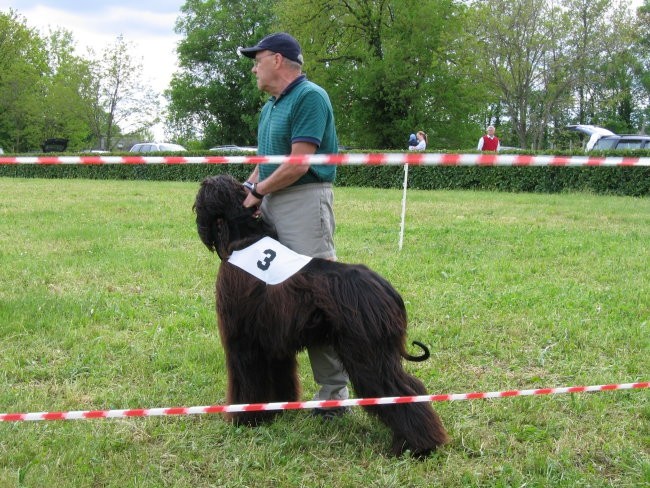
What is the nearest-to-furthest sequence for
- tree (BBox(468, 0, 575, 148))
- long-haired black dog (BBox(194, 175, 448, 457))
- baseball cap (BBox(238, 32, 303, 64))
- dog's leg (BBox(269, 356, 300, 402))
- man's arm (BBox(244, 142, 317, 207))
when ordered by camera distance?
long-haired black dog (BBox(194, 175, 448, 457))
man's arm (BBox(244, 142, 317, 207))
baseball cap (BBox(238, 32, 303, 64))
dog's leg (BBox(269, 356, 300, 402))
tree (BBox(468, 0, 575, 148))

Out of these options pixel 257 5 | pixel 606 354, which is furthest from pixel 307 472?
pixel 257 5

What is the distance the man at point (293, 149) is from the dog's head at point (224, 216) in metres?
0.07

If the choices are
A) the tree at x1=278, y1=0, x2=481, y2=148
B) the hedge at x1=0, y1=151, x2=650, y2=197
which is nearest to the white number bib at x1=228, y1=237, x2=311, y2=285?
the hedge at x1=0, y1=151, x2=650, y2=197

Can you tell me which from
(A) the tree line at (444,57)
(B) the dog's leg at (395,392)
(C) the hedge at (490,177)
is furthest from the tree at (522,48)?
(B) the dog's leg at (395,392)

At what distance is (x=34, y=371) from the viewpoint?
3.84m

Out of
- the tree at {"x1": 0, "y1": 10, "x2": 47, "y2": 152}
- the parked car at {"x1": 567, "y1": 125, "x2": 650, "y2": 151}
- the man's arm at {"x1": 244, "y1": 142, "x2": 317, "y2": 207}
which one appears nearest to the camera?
the man's arm at {"x1": 244, "y1": 142, "x2": 317, "y2": 207}

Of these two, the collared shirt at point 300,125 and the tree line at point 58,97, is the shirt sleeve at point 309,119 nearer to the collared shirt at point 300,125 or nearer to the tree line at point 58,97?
the collared shirt at point 300,125

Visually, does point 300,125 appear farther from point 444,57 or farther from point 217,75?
point 217,75

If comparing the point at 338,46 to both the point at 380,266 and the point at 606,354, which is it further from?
the point at 606,354

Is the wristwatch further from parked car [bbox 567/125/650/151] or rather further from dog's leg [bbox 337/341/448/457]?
parked car [bbox 567/125/650/151]

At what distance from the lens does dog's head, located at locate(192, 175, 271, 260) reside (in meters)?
2.98

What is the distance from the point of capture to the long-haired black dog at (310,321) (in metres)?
2.76

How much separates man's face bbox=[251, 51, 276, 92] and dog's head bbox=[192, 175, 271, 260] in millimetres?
528

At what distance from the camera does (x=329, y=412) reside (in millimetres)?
3354
